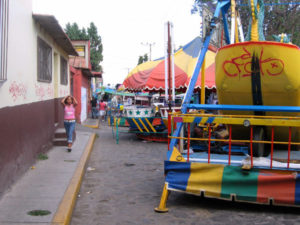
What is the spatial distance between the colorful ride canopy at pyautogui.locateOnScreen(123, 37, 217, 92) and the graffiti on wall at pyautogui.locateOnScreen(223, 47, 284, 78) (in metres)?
8.29

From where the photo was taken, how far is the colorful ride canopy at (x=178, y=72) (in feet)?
49.0

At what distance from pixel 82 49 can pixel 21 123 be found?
20.6m

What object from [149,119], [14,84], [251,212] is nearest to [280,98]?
[251,212]

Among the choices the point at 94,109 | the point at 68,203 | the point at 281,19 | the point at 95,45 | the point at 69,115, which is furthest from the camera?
the point at 95,45

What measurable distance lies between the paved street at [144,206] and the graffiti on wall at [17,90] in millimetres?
2088

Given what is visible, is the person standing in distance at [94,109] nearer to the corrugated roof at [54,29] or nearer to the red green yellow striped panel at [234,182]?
the corrugated roof at [54,29]

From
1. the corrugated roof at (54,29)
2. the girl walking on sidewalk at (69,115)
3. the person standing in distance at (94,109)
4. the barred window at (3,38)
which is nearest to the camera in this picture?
the barred window at (3,38)

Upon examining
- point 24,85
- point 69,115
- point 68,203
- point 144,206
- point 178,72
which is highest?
point 178,72

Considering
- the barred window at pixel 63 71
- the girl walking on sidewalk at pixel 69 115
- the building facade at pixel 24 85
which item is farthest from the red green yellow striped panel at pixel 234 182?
the barred window at pixel 63 71

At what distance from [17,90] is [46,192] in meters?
1.94

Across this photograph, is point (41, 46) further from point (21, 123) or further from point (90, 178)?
point (90, 178)

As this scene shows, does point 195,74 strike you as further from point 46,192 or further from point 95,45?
point 95,45

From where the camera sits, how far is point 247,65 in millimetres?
5801

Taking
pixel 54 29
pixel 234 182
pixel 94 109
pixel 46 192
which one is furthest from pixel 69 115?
pixel 94 109
